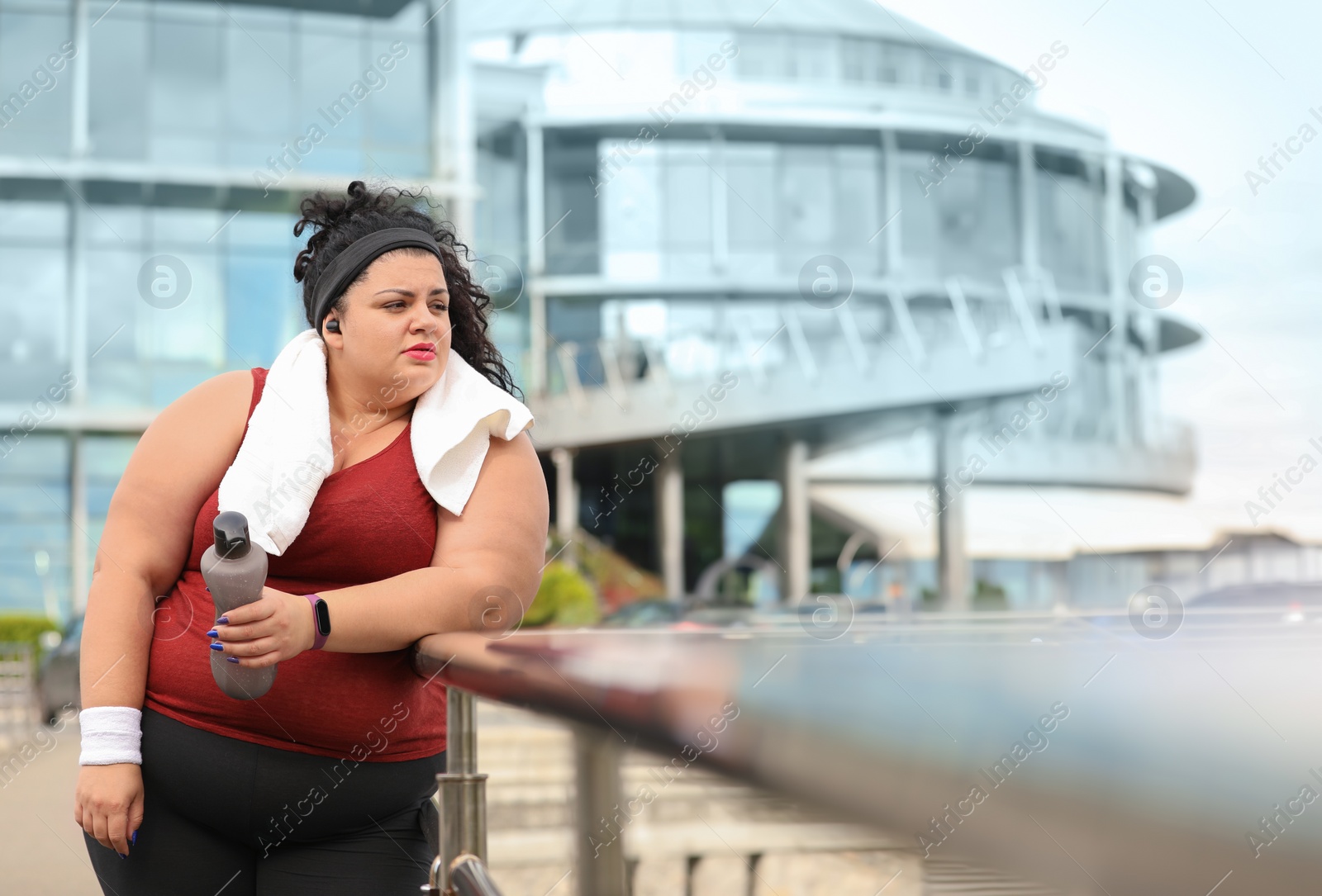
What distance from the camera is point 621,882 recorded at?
1.28 m

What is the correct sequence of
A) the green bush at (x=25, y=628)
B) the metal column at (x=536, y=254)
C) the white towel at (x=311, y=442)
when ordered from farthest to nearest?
the metal column at (x=536, y=254), the green bush at (x=25, y=628), the white towel at (x=311, y=442)

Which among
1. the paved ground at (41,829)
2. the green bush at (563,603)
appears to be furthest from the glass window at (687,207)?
the paved ground at (41,829)

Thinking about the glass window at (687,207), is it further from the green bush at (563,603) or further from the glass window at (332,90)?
the green bush at (563,603)

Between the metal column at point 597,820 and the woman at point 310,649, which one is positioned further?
the woman at point 310,649

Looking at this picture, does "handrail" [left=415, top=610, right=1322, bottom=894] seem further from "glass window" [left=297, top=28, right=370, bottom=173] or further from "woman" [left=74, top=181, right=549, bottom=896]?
"glass window" [left=297, top=28, right=370, bottom=173]

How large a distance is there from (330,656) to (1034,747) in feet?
5.05

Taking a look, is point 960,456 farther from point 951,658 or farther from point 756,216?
point 951,658

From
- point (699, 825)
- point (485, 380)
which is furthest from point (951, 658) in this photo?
point (485, 380)

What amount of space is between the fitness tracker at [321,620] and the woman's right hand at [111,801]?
0.34 m

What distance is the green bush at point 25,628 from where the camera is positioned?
2345 centimetres

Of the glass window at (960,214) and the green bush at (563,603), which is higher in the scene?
the glass window at (960,214)

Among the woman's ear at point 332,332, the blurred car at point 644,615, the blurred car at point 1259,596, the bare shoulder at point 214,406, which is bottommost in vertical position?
the blurred car at point 644,615

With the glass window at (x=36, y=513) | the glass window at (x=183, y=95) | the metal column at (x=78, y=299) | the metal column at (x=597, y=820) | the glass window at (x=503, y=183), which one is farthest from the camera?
the glass window at (x=503, y=183)

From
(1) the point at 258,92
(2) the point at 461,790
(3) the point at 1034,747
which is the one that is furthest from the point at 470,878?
(1) the point at 258,92
